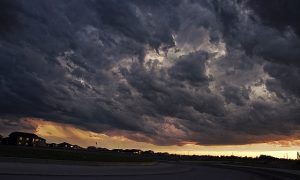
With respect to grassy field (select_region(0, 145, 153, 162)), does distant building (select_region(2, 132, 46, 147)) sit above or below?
above

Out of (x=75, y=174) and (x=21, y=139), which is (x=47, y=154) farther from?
(x=21, y=139)

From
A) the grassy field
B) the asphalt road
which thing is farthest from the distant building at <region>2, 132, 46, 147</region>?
the asphalt road

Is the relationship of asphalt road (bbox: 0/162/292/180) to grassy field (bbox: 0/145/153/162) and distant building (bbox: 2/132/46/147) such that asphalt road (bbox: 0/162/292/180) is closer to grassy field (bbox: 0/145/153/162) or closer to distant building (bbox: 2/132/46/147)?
grassy field (bbox: 0/145/153/162)

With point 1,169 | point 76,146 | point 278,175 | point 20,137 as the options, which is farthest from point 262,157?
point 1,169

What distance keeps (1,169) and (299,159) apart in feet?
229

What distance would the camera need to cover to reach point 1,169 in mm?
37781

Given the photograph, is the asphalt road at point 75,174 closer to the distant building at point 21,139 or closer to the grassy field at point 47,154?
the grassy field at point 47,154

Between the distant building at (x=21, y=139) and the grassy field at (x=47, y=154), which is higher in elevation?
the distant building at (x=21, y=139)

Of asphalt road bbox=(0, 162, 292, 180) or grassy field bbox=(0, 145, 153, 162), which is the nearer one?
asphalt road bbox=(0, 162, 292, 180)

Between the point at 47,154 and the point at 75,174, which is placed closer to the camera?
the point at 75,174

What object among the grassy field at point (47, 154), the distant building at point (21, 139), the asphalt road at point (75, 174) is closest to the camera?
the asphalt road at point (75, 174)

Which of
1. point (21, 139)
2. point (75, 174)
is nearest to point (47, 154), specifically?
point (75, 174)

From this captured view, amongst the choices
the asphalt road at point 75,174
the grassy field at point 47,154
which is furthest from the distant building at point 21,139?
the asphalt road at point 75,174

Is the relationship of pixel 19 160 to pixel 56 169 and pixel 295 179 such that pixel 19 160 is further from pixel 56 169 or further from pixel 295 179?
pixel 295 179
